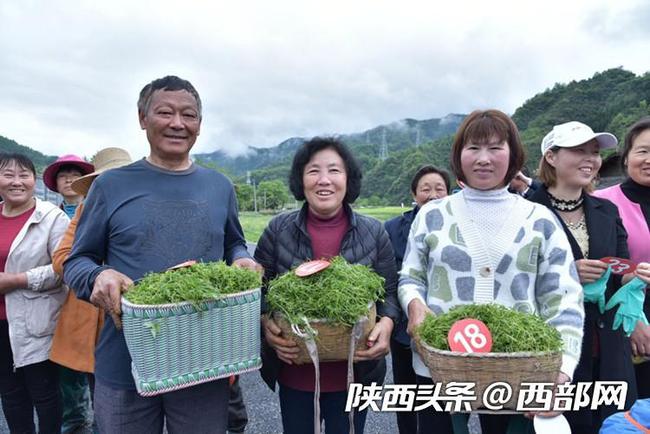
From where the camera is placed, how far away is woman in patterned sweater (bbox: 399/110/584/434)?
6.78ft

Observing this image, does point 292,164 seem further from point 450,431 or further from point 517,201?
point 450,431

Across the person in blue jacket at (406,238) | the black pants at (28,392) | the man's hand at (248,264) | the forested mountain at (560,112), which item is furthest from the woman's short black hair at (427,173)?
the forested mountain at (560,112)

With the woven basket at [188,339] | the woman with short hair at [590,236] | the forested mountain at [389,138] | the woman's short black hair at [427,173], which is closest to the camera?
the woven basket at [188,339]

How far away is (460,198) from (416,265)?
46 centimetres

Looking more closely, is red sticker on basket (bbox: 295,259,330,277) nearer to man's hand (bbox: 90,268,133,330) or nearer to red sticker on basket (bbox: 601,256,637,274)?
man's hand (bbox: 90,268,133,330)

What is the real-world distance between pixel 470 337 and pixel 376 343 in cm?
57

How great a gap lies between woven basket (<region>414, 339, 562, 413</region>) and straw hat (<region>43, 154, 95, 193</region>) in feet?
13.0

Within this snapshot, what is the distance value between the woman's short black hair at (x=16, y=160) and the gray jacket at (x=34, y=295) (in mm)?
457

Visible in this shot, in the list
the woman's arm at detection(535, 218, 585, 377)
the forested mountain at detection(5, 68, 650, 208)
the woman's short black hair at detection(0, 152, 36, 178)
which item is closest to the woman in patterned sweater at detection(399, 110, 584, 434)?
the woman's arm at detection(535, 218, 585, 377)

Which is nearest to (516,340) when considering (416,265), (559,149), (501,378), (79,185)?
(501,378)

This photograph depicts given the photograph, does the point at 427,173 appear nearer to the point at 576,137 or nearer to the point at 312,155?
the point at 576,137

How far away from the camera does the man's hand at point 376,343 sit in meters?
2.05

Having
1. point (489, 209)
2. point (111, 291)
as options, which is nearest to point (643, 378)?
point (489, 209)

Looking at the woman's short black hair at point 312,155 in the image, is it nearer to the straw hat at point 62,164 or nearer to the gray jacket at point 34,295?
the gray jacket at point 34,295
